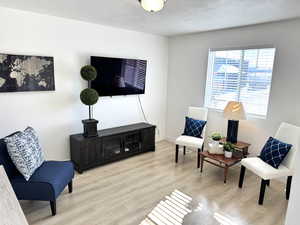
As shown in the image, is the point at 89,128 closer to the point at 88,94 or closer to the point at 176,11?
the point at 88,94

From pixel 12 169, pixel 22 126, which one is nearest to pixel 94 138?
pixel 22 126

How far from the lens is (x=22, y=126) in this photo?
314 cm

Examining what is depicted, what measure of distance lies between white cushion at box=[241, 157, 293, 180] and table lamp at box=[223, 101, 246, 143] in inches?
27.2

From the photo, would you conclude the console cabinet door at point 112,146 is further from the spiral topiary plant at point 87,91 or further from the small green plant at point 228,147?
the small green plant at point 228,147

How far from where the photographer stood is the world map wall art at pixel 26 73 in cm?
288

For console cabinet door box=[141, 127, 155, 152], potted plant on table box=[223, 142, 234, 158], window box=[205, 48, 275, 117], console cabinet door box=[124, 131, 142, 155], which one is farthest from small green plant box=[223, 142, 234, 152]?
console cabinet door box=[124, 131, 142, 155]

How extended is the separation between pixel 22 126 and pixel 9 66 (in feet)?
2.94

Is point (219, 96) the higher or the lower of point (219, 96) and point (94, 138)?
the higher

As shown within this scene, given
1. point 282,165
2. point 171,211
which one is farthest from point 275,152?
point 171,211

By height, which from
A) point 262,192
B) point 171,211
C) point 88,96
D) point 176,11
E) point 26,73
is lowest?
point 171,211

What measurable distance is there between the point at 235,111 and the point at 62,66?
2.97 m

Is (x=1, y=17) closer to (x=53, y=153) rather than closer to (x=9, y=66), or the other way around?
(x=9, y=66)

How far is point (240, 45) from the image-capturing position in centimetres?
366

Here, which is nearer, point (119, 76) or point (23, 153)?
point (23, 153)
